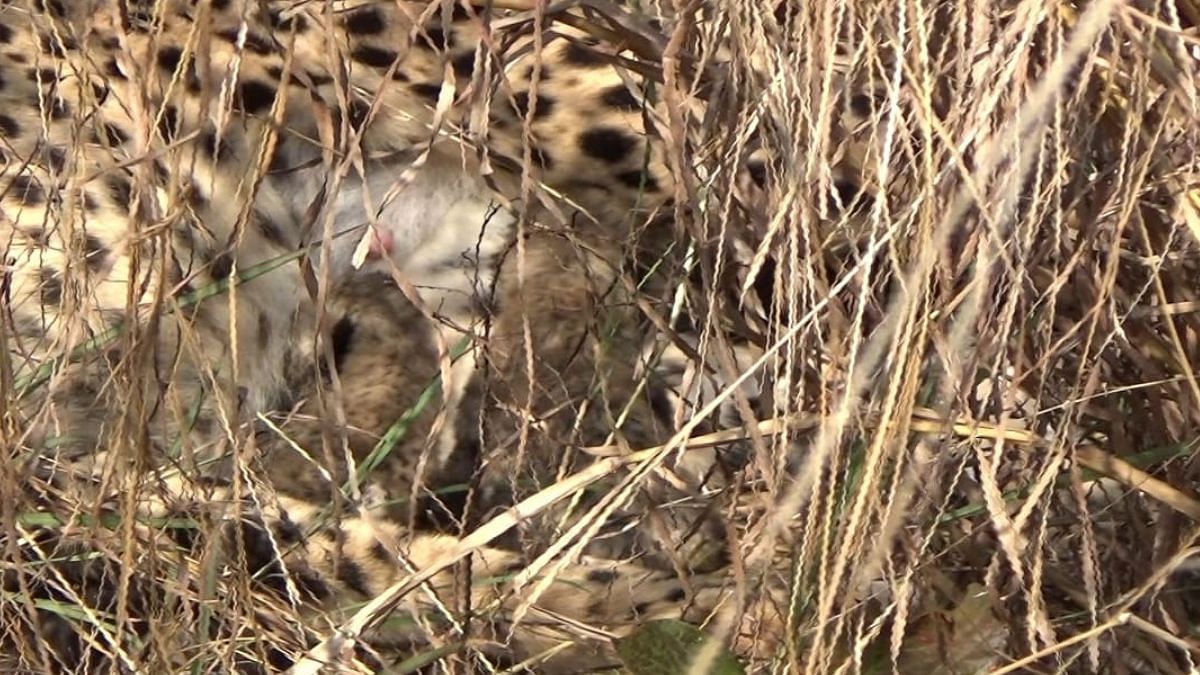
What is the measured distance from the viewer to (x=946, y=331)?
107cm

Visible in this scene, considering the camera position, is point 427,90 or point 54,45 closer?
point 54,45

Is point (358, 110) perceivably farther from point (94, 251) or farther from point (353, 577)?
point (353, 577)

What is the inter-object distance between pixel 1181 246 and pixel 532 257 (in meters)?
0.69

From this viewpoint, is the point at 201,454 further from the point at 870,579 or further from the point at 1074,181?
the point at 1074,181

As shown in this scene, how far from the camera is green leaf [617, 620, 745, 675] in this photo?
3.63 ft

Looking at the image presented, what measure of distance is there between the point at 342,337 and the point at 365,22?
0.33 m

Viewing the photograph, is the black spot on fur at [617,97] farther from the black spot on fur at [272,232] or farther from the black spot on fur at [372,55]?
the black spot on fur at [272,232]

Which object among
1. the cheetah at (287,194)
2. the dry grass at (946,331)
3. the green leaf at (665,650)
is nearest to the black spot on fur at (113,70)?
the cheetah at (287,194)

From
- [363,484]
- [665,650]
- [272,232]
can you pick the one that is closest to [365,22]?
[272,232]

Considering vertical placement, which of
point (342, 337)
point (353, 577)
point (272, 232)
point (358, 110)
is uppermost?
point (358, 110)

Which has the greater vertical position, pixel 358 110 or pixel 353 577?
pixel 358 110

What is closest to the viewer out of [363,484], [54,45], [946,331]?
[946,331]

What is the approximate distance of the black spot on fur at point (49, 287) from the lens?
60.5 inches

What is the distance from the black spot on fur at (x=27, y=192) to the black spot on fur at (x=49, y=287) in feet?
0.39
